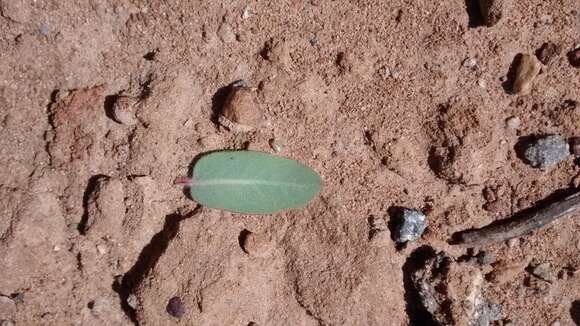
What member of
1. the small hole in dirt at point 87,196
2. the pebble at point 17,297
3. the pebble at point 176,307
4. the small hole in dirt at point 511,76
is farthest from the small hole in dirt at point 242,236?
the small hole in dirt at point 511,76

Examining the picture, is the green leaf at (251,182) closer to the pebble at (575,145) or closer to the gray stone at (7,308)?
the gray stone at (7,308)

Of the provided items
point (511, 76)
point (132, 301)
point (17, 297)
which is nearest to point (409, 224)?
point (511, 76)

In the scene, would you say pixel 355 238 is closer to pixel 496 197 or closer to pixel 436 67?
pixel 496 197

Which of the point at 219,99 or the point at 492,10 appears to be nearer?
the point at 492,10

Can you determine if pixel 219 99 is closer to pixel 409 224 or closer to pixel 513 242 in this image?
pixel 409 224

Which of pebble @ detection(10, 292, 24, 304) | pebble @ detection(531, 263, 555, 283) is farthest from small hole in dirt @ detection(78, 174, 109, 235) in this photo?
pebble @ detection(531, 263, 555, 283)

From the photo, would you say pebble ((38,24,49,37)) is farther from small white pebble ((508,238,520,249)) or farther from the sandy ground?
small white pebble ((508,238,520,249))
